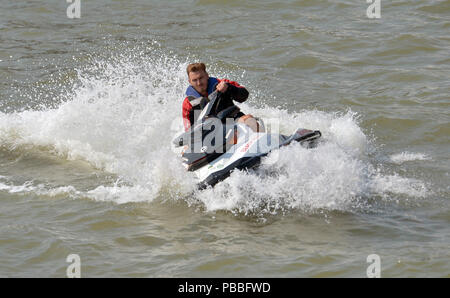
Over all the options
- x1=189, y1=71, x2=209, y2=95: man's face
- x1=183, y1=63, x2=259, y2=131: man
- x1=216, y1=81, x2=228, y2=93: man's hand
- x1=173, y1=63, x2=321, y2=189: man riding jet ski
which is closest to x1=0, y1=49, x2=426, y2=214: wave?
x1=173, y1=63, x2=321, y2=189: man riding jet ski

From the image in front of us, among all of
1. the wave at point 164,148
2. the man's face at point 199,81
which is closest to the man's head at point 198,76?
the man's face at point 199,81

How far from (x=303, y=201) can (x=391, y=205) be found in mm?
963

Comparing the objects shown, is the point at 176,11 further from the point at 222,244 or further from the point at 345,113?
the point at 222,244

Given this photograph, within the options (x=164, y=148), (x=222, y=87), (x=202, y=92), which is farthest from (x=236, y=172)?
(x=164, y=148)

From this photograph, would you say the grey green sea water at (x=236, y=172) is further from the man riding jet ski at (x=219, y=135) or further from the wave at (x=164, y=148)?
the man riding jet ski at (x=219, y=135)

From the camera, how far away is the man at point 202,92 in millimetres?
7734

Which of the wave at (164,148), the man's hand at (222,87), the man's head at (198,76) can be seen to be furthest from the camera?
the man's head at (198,76)

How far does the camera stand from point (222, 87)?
7594 millimetres

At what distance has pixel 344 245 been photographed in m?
6.21

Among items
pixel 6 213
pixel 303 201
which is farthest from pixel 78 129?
pixel 303 201

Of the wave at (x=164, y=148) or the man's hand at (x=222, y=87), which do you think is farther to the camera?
the man's hand at (x=222, y=87)

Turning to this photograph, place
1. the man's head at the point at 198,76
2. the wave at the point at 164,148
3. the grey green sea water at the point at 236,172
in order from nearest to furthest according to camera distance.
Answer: the grey green sea water at the point at 236,172, the wave at the point at 164,148, the man's head at the point at 198,76
